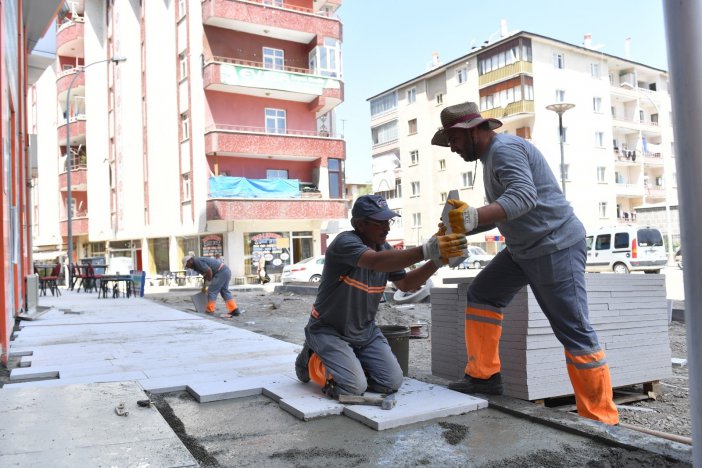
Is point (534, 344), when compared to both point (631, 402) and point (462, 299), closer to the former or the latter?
point (462, 299)

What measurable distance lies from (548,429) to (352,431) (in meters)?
1.11

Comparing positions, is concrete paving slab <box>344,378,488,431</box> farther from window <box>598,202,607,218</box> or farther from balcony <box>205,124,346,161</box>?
window <box>598,202,607,218</box>

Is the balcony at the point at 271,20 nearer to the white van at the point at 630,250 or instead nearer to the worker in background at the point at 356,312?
the white van at the point at 630,250

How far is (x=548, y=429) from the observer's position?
3484mm

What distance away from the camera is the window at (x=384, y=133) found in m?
53.1

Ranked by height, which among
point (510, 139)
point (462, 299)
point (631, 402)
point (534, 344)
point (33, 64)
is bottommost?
point (631, 402)

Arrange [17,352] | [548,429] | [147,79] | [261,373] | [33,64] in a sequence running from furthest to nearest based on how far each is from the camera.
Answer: [147,79]
[33,64]
[17,352]
[261,373]
[548,429]

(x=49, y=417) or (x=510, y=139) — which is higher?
(x=510, y=139)

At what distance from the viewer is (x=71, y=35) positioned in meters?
41.1

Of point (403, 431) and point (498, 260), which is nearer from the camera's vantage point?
point (403, 431)

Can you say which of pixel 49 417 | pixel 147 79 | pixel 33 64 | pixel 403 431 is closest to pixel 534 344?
pixel 403 431

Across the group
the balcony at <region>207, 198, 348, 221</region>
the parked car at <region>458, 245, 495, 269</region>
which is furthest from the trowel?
the parked car at <region>458, 245, 495, 269</region>

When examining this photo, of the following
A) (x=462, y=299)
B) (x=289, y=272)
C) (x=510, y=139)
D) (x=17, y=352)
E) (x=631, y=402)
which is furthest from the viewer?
(x=289, y=272)

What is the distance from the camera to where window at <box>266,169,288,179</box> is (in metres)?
31.0
